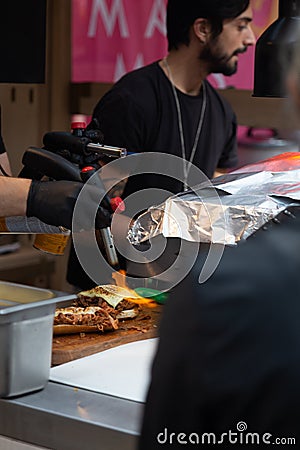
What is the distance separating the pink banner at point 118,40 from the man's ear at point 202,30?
1012 millimetres

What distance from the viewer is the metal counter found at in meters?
1.39

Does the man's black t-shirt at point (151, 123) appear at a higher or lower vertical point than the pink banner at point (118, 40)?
lower

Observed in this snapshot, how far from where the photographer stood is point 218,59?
2975 mm

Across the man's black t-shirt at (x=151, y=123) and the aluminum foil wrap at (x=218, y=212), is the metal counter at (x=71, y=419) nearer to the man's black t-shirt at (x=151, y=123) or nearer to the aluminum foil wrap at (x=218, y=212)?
the aluminum foil wrap at (x=218, y=212)

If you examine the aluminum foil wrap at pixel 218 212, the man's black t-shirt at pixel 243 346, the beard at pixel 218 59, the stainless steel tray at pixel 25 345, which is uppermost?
the beard at pixel 218 59

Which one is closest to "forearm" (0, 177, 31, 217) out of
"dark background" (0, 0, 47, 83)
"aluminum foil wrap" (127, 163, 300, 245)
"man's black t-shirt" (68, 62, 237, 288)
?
"aluminum foil wrap" (127, 163, 300, 245)

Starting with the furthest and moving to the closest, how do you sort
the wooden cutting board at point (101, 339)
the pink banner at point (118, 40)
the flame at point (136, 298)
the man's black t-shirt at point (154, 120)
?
the pink banner at point (118, 40), the man's black t-shirt at point (154, 120), the flame at point (136, 298), the wooden cutting board at point (101, 339)

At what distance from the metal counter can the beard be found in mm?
1710

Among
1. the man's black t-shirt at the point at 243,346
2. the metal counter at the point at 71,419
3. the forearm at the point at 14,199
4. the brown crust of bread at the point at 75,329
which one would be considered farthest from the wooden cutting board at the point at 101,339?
the man's black t-shirt at the point at 243,346

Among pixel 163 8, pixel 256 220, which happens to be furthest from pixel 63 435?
pixel 163 8

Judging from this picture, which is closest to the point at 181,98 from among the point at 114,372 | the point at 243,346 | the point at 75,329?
the point at 75,329

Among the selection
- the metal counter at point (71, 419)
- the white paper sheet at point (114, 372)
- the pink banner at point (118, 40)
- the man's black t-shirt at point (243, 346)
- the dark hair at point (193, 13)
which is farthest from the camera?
the pink banner at point (118, 40)

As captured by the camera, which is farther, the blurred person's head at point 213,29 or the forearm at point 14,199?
the blurred person's head at point 213,29

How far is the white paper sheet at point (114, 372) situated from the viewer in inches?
62.0
